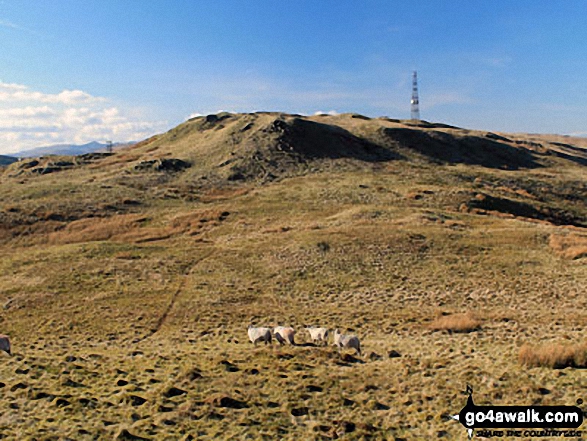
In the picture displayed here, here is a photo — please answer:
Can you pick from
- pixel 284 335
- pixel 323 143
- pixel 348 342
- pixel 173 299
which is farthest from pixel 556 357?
pixel 323 143

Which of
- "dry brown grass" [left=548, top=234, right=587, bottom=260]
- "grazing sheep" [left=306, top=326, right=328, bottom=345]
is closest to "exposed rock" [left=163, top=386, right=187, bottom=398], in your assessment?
"grazing sheep" [left=306, top=326, right=328, bottom=345]

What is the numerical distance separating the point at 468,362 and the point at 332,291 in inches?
586

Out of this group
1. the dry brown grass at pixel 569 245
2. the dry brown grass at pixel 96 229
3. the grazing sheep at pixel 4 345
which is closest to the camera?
the grazing sheep at pixel 4 345

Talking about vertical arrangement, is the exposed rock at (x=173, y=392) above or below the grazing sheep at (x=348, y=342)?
above

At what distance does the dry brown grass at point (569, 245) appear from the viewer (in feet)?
118

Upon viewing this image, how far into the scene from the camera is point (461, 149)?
105625mm

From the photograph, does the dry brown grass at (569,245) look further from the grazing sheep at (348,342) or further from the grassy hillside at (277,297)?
the grazing sheep at (348,342)

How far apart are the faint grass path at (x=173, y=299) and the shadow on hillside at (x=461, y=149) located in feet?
241

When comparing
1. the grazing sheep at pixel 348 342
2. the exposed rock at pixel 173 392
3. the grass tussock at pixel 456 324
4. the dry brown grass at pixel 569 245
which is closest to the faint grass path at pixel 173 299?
the exposed rock at pixel 173 392

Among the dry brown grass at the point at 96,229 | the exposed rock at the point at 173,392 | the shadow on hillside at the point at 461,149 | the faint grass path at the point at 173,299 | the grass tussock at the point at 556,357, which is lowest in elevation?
the faint grass path at the point at 173,299

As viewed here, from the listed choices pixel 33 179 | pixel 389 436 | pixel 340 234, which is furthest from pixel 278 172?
pixel 389 436

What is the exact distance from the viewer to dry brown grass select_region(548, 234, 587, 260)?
35906 mm

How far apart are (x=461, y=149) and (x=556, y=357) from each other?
98458mm

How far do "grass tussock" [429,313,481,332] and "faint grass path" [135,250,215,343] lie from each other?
16.4 meters
